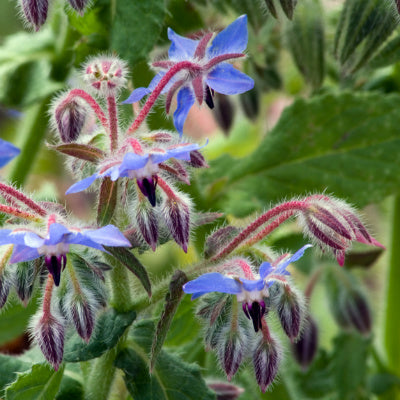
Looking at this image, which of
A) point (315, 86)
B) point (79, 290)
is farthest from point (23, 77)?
point (79, 290)

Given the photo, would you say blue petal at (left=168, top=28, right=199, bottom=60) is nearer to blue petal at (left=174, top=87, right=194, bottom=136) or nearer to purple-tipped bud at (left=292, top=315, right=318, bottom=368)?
blue petal at (left=174, top=87, right=194, bottom=136)

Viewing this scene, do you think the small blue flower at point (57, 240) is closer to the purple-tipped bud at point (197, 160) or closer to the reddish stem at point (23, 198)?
the reddish stem at point (23, 198)

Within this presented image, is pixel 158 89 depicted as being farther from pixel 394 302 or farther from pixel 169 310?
pixel 394 302

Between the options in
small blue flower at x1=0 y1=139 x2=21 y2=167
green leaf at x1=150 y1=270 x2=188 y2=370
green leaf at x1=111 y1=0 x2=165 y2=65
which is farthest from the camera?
green leaf at x1=111 y1=0 x2=165 y2=65

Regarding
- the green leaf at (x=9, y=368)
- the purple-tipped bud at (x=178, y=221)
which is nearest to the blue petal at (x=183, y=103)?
the purple-tipped bud at (x=178, y=221)

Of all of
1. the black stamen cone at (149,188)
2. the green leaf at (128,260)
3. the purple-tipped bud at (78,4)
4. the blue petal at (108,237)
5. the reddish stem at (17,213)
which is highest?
the purple-tipped bud at (78,4)

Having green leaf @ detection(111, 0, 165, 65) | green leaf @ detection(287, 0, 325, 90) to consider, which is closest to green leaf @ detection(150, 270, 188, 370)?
green leaf @ detection(111, 0, 165, 65)

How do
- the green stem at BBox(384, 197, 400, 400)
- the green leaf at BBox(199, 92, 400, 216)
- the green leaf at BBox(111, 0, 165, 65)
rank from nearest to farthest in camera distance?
1. the green leaf at BBox(111, 0, 165, 65)
2. the green leaf at BBox(199, 92, 400, 216)
3. the green stem at BBox(384, 197, 400, 400)

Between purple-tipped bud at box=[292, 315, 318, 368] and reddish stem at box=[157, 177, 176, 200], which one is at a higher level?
reddish stem at box=[157, 177, 176, 200]
